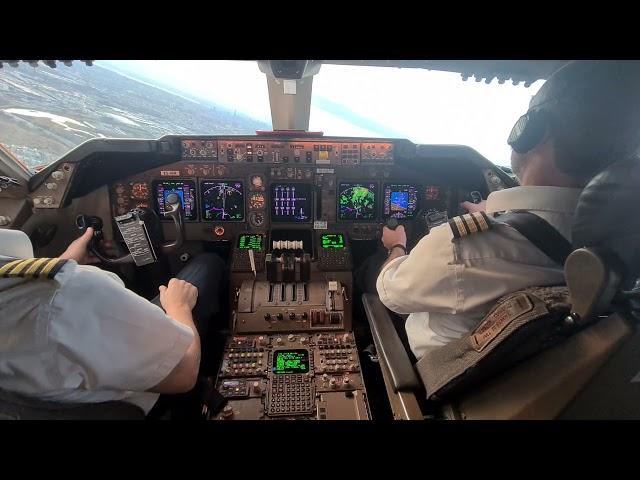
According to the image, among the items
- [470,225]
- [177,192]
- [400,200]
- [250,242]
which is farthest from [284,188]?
[470,225]

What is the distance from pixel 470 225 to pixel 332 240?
1606 millimetres

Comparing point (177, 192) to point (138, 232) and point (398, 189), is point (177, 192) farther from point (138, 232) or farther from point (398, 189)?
point (398, 189)

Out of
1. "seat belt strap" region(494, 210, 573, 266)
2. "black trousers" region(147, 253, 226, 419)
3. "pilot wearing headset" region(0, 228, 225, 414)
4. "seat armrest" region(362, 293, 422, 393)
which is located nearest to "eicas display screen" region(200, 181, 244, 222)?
"black trousers" region(147, 253, 226, 419)

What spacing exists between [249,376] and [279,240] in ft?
3.45

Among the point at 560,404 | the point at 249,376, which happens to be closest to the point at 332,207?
the point at 249,376

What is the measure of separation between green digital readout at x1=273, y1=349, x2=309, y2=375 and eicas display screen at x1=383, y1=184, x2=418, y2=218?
1.23 metres

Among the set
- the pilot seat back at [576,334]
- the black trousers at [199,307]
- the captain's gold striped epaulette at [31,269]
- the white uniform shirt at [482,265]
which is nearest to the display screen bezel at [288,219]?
the black trousers at [199,307]

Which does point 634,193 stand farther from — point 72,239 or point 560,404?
point 72,239

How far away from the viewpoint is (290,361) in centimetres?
187

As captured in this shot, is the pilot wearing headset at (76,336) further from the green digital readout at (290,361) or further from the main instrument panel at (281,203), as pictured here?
the main instrument panel at (281,203)

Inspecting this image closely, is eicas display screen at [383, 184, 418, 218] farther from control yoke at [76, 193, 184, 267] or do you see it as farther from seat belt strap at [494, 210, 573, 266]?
seat belt strap at [494, 210, 573, 266]

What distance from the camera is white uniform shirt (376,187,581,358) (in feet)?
3.17

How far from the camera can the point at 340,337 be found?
206cm

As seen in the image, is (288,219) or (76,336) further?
(288,219)
